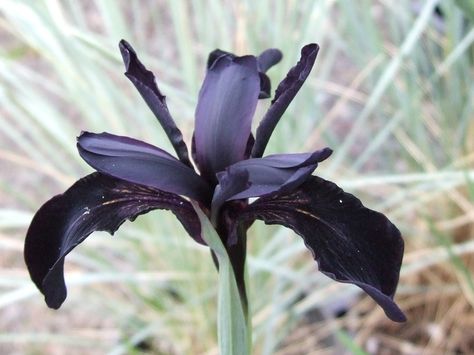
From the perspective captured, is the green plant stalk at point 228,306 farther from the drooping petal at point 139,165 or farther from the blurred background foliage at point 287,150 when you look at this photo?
the blurred background foliage at point 287,150

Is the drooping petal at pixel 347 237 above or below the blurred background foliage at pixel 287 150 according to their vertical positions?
above

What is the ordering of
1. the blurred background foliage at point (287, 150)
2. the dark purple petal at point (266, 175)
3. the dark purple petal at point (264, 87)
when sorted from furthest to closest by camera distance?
the blurred background foliage at point (287, 150) → the dark purple petal at point (264, 87) → the dark purple petal at point (266, 175)

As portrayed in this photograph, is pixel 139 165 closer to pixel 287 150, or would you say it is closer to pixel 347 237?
pixel 347 237

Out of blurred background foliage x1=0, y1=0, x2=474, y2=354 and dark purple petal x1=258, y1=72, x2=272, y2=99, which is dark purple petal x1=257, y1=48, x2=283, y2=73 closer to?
dark purple petal x1=258, y1=72, x2=272, y2=99

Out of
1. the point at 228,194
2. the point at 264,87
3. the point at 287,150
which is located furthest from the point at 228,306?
the point at 287,150

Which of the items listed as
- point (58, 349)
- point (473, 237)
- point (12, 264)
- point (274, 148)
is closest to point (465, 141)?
point (473, 237)

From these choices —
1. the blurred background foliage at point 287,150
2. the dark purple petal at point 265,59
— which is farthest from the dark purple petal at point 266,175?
the blurred background foliage at point 287,150

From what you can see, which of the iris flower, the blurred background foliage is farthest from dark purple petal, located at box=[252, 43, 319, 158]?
the blurred background foliage

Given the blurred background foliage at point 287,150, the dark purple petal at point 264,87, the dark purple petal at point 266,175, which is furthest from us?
the blurred background foliage at point 287,150

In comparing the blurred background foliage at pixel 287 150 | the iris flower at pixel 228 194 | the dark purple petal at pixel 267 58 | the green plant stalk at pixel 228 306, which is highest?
the dark purple petal at pixel 267 58
